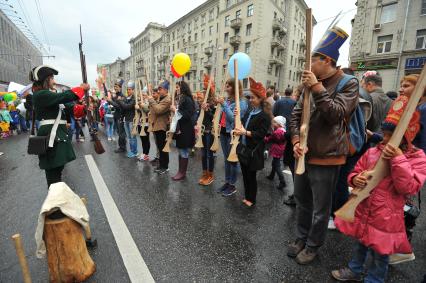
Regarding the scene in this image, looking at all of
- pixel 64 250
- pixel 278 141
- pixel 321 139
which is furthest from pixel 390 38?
pixel 64 250

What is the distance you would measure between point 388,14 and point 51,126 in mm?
26387

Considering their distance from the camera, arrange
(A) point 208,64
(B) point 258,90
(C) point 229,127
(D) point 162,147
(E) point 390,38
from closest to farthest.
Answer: (B) point 258,90 → (C) point 229,127 → (D) point 162,147 → (E) point 390,38 → (A) point 208,64

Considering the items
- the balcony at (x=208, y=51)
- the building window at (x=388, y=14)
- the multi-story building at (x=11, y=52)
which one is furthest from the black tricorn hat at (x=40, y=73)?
the balcony at (x=208, y=51)

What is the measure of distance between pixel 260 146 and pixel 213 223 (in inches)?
52.1

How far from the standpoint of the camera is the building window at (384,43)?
1997 centimetres

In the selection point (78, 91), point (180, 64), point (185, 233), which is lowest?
point (185, 233)

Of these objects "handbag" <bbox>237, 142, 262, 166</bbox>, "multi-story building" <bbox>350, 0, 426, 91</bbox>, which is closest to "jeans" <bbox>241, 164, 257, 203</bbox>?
"handbag" <bbox>237, 142, 262, 166</bbox>

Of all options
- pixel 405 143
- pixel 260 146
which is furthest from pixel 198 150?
pixel 405 143

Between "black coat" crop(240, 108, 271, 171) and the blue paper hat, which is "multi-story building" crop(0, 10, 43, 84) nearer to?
"black coat" crop(240, 108, 271, 171)

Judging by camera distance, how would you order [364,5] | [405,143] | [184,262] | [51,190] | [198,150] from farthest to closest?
[364,5] < [198,150] < [184,262] < [51,190] < [405,143]

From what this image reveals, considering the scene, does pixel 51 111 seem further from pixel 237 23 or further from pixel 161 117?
pixel 237 23

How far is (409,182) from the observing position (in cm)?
176

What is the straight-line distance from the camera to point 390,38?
19875 millimetres

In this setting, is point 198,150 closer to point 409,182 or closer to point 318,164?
point 318,164
